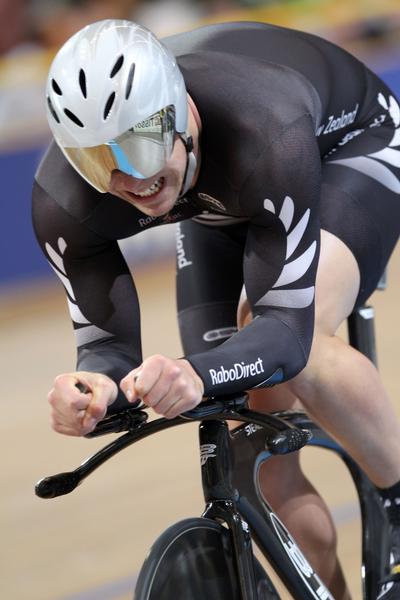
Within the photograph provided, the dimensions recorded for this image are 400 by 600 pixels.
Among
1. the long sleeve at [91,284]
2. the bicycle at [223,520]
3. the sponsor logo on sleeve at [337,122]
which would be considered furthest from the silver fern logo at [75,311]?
the sponsor logo on sleeve at [337,122]

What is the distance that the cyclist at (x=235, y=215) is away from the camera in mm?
2459

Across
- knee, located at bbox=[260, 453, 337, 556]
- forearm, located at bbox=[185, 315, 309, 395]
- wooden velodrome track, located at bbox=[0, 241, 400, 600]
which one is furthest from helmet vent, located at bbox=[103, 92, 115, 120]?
wooden velodrome track, located at bbox=[0, 241, 400, 600]

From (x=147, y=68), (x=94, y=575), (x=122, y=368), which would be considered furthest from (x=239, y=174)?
(x=94, y=575)

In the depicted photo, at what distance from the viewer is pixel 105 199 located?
275 cm

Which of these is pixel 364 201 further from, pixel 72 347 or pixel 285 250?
pixel 72 347

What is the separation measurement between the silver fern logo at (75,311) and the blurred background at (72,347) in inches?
58.7

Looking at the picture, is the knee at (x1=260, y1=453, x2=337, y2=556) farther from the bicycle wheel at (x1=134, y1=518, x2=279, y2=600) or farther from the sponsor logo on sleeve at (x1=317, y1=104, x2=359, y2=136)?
the sponsor logo on sleeve at (x1=317, y1=104, x2=359, y2=136)

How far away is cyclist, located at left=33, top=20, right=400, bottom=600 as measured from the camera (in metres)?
2.46

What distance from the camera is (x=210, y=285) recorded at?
3.29 m

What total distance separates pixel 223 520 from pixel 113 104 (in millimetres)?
857

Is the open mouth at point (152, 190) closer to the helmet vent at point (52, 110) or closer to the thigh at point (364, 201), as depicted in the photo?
the helmet vent at point (52, 110)

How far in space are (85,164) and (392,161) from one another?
35.8 inches

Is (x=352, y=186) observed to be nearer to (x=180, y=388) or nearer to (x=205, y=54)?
(x=205, y=54)

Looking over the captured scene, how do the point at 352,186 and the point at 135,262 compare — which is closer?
the point at 352,186
